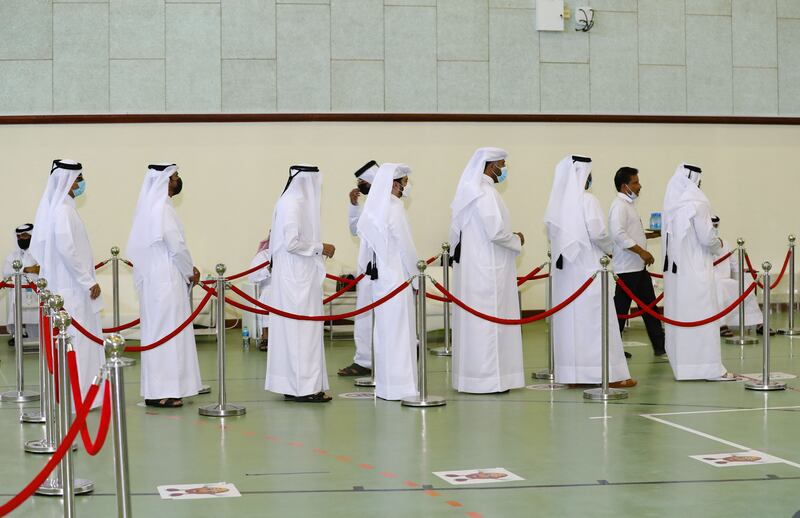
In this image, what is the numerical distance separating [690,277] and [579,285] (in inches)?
43.6

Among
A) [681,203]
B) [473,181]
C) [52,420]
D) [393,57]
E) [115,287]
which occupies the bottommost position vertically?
[52,420]

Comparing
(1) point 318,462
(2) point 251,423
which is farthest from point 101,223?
(1) point 318,462

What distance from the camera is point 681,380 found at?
32.5 feet

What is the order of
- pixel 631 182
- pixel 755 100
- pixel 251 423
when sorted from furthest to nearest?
pixel 755 100
pixel 631 182
pixel 251 423

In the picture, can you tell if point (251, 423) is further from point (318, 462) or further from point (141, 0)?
point (141, 0)

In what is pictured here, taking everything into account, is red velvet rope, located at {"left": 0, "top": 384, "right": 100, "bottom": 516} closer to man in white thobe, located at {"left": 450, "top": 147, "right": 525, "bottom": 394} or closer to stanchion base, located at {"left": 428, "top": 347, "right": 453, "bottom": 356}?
man in white thobe, located at {"left": 450, "top": 147, "right": 525, "bottom": 394}

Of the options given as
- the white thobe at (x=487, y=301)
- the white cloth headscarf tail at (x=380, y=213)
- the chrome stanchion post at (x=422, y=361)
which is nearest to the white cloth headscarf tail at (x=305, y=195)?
the white cloth headscarf tail at (x=380, y=213)

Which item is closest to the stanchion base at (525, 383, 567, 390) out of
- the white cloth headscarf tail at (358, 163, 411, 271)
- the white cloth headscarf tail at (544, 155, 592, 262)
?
the white cloth headscarf tail at (544, 155, 592, 262)

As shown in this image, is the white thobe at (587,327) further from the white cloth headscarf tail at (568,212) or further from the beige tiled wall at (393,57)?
the beige tiled wall at (393,57)

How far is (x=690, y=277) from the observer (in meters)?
10.0

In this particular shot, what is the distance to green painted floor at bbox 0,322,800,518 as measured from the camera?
5656 millimetres

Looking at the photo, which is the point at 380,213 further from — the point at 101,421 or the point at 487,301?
the point at 101,421

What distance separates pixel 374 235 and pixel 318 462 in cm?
270

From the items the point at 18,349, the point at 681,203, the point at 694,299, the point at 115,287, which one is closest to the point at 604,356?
the point at 694,299
